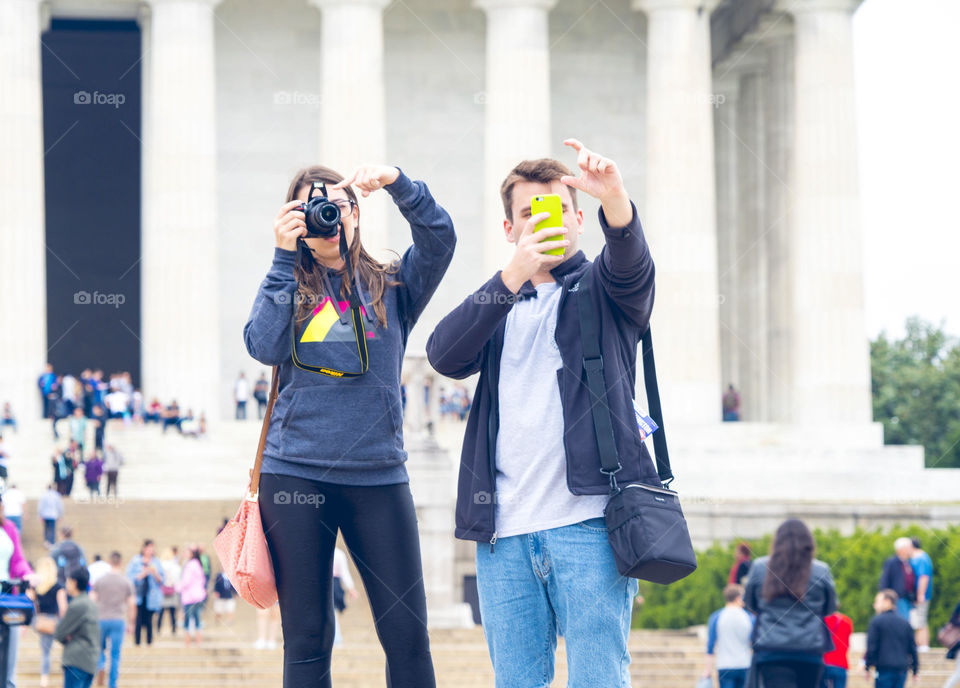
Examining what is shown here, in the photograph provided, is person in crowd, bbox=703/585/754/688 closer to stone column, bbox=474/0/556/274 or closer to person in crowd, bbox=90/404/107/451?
person in crowd, bbox=90/404/107/451

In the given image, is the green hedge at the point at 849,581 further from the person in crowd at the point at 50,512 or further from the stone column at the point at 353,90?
the stone column at the point at 353,90

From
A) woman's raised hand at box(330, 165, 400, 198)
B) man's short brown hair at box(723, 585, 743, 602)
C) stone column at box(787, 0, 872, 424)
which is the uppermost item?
stone column at box(787, 0, 872, 424)

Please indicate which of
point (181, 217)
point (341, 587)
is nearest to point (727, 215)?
point (181, 217)

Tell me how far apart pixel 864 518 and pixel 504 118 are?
27707 mm

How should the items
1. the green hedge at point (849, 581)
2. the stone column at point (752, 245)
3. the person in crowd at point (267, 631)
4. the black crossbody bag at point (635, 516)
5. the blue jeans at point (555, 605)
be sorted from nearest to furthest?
the black crossbody bag at point (635, 516) < the blue jeans at point (555, 605) < the person in crowd at point (267, 631) < the green hedge at point (849, 581) < the stone column at point (752, 245)

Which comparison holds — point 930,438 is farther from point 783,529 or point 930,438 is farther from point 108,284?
point 783,529

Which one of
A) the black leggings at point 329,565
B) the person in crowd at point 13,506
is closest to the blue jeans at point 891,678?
the black leggings at point 329,565

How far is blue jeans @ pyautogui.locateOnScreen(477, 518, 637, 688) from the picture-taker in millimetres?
7043

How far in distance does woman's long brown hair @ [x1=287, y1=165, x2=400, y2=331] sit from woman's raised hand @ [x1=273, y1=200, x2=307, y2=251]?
0.22 metres

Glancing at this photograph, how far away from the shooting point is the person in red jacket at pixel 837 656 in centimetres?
1764

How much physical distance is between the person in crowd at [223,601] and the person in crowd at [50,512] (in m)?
7.45

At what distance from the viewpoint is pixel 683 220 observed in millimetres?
60500

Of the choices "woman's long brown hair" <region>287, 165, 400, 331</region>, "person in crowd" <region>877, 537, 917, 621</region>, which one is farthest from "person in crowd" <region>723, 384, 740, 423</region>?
"woman's long brown hair" <region>287, 165, 400, 331</region>

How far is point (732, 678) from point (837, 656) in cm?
210
